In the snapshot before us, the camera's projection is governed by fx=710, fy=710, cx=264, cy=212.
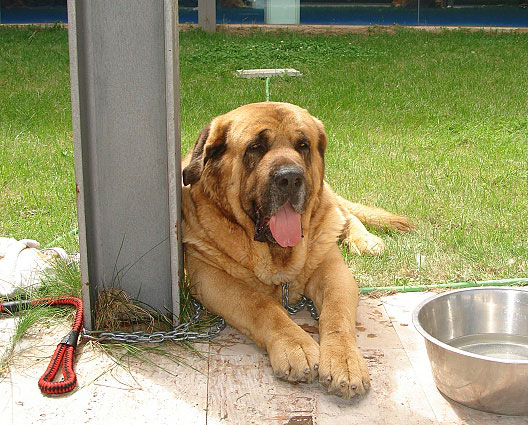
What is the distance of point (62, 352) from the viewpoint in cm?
278

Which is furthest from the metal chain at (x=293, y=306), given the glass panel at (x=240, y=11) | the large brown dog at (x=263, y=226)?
the glass panel at (x=240, y=11)

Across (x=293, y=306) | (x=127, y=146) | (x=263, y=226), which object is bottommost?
(x=293, y=306)

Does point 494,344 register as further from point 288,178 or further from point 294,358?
point 288,178

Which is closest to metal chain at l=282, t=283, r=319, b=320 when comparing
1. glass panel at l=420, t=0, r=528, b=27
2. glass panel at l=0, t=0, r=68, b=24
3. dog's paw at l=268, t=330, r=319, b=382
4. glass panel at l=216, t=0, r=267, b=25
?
dog's paw at l=268, t=330, r=319, b=382

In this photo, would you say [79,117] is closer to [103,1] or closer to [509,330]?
[103,1]

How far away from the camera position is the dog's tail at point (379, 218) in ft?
14.2

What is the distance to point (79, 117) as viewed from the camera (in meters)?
2.74

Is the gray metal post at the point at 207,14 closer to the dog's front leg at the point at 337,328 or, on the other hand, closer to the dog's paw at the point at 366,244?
the dog's paw at the point at 366,244

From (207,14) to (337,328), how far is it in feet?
40.8

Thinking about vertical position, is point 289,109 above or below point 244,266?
above

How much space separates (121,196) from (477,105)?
6418 millimetres

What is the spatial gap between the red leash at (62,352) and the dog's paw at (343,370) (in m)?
0.93

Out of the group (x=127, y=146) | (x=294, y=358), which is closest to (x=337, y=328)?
(x=294, y=358)


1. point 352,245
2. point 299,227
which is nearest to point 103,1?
point 299,227
